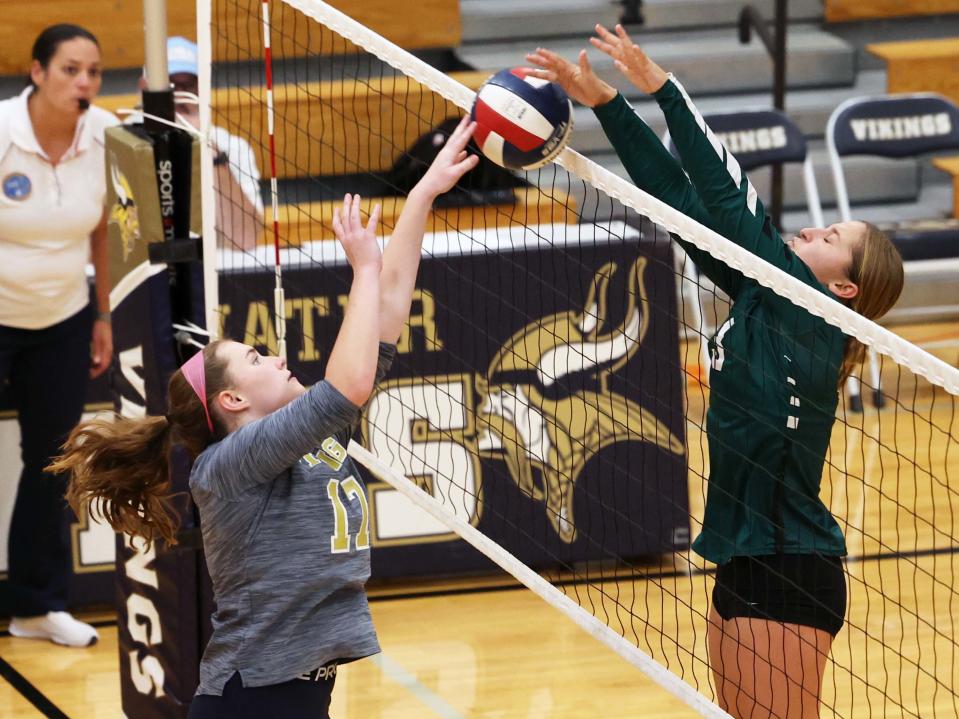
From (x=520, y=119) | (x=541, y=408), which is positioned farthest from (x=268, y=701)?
(x=541, y=408)

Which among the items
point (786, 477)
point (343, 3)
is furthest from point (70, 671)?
point (343, 3)

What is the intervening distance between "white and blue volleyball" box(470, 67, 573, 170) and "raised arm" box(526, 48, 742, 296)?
10 cm

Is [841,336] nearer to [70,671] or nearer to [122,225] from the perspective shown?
[122,225]

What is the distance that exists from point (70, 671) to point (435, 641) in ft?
4.35

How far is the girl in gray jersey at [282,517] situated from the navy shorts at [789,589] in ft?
2.75

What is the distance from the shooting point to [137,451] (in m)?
3.46

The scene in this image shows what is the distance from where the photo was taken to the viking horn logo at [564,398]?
19.9 feet

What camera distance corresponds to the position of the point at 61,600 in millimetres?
5840

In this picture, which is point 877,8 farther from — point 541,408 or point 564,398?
point 541,408

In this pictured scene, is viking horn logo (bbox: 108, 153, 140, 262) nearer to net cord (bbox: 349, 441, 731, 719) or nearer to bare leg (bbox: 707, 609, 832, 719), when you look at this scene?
net cord (bbox: 349, 441, 731, 719)

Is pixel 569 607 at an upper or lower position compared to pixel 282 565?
lower

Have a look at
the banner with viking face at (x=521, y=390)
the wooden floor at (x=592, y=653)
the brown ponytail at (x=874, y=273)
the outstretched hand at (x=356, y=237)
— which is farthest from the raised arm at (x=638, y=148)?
the banner with viking face at (x=521, y=390)

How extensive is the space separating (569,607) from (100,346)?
8.74ft

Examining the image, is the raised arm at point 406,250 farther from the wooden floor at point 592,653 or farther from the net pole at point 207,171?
the wooden floor at point 592,653
